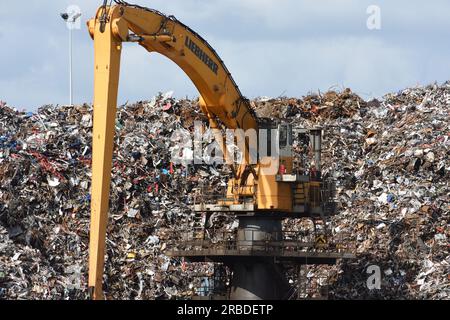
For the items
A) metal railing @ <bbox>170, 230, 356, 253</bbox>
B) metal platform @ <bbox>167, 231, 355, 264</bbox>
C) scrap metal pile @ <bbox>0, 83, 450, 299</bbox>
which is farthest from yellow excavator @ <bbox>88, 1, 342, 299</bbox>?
scrap metal pile @ <bbox>0, 83, 450, 299</bbox>

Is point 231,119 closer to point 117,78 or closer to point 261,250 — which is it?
point 261,250

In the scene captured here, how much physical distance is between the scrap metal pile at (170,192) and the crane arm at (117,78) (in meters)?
5.41

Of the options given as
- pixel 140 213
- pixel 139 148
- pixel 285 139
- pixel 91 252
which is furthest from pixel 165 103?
pixel 91 252

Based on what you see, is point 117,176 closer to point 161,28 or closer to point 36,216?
point 36,216

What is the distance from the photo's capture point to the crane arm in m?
26.2

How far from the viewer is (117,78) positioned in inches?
1078

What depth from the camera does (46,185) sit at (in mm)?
37188

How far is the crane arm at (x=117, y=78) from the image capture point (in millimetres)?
26156

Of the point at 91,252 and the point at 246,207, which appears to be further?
the point at 246,207

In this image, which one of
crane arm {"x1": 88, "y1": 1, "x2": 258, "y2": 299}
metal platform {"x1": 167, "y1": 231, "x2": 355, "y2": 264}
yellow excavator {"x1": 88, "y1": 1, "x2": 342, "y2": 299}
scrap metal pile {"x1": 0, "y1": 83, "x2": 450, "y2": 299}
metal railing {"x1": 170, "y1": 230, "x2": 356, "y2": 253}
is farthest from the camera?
scrap metal pile {"x1": 0, "y1": 83, "x2": 450, "y2": 299}

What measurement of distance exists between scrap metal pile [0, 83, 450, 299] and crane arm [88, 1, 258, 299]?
17.8 ft

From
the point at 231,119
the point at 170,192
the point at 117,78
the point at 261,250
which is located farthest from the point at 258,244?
the point at 170,192

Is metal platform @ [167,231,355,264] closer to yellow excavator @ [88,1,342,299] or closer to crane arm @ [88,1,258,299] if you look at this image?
yellow excavator @ [88,1,342,299]
